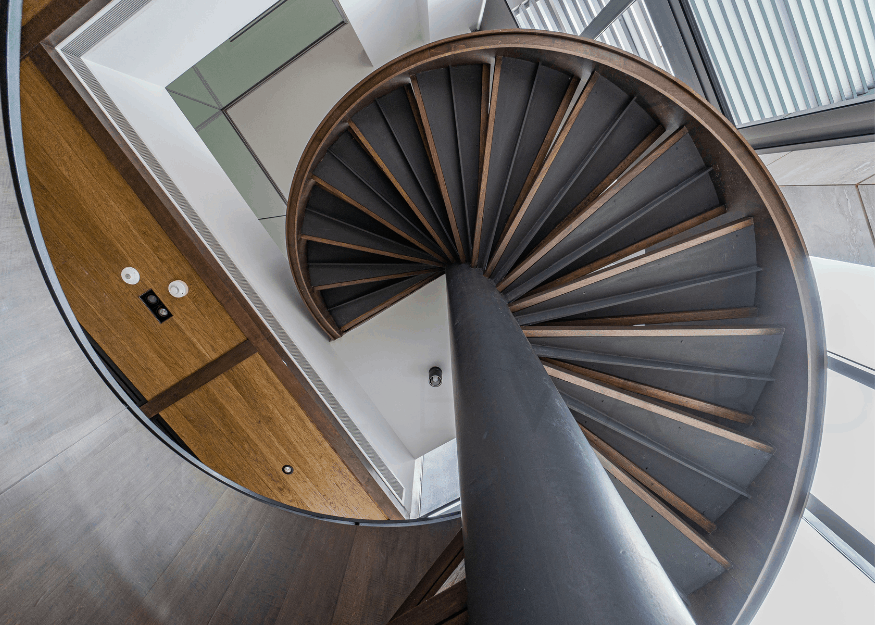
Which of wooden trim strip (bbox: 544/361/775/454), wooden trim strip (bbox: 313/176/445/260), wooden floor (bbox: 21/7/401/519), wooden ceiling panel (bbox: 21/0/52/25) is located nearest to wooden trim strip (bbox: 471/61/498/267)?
wooden trim strip (bbox: 313/176/445/260)

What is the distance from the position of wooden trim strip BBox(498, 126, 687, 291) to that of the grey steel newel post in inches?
60.7

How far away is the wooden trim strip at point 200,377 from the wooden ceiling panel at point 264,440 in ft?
0.13

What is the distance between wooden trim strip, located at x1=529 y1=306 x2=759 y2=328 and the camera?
9.87ft

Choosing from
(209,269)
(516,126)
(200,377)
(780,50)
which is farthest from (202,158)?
(780,50)

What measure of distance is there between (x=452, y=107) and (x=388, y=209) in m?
0.86

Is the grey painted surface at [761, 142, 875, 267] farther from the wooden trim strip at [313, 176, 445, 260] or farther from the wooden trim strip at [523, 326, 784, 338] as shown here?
the wooden trim strip at [313, 176, 445, 260]

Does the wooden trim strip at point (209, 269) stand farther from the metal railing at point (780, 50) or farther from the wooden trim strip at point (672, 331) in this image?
the metal railing at point (780, 50)

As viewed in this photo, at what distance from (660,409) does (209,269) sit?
10.4ft

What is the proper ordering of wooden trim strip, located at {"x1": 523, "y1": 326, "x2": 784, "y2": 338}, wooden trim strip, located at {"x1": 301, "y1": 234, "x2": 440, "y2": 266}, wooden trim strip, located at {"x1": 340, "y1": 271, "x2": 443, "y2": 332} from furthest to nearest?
wooden trim strip, located at {"x1": 340, "y1": 271, "x2": 443, "y2": 332}
wooden trim strip, located at {"x1": 301, "y1": 234, "x2": 440, "y2": 266}
wooden trim strip, located at {"x1": 523, "y1": 326, "x2": 784, "y2": 338}

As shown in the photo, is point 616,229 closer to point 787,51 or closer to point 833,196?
point 833,196

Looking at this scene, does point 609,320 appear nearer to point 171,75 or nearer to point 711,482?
point 711,482

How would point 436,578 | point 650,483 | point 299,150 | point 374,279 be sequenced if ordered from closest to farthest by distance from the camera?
point 436,578 → point 650,483 → point 374,279 → point 299,150

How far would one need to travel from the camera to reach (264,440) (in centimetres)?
375

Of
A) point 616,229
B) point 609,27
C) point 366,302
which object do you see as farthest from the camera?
point 366,302
